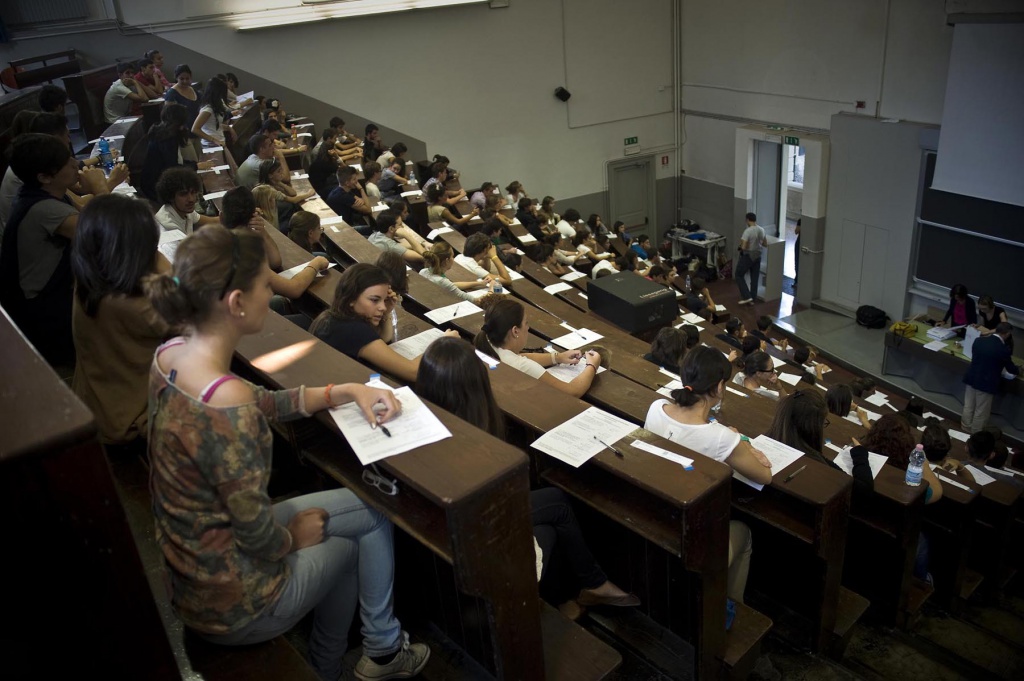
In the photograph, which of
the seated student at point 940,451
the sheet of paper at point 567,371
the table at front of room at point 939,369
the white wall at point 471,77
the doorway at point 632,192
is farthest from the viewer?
the doorway at point 632,192

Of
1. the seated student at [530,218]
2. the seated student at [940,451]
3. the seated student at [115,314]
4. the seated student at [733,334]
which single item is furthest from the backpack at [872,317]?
the seated student at [115,314]

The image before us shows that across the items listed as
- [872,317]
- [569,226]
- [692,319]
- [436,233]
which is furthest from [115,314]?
[872,317]

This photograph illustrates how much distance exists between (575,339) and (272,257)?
179 centimetres

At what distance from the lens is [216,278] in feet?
5.42

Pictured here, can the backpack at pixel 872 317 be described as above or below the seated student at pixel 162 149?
below

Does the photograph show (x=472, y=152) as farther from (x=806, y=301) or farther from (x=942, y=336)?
Result: (x=942, y=336)

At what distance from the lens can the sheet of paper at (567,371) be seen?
12.1 feet

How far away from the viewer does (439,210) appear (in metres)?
8.25

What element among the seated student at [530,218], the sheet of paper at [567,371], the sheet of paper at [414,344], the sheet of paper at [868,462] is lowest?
the seated student at [530,218]

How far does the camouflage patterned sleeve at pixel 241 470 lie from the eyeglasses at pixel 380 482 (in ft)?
1.21

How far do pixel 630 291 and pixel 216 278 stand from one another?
16.3 feet

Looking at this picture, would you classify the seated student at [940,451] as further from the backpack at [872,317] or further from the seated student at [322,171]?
the backpack at [872,317]

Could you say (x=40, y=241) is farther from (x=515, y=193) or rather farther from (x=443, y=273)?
(x=515, y=193)

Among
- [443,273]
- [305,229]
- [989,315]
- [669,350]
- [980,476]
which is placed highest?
[305,229]
